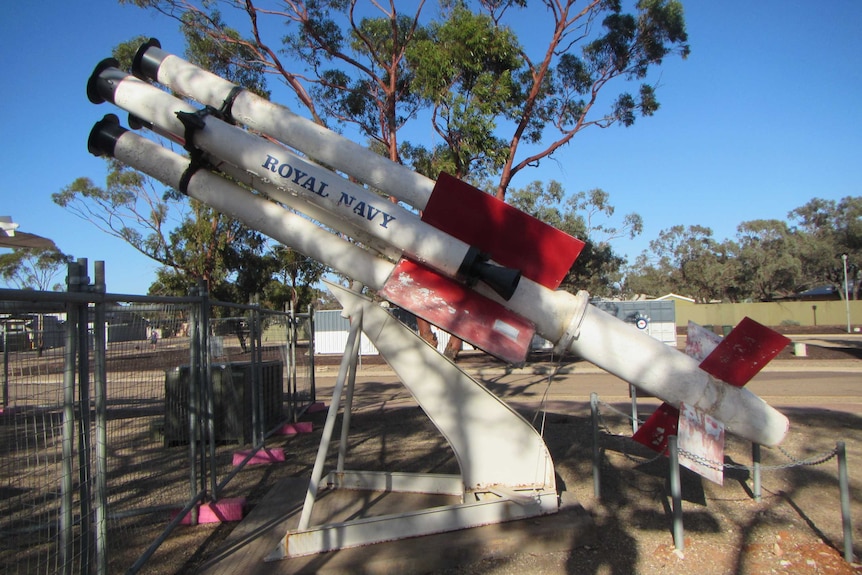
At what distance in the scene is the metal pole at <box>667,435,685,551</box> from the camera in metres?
4.05

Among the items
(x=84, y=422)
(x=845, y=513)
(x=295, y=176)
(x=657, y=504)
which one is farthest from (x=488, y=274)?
(x=845, y=513)

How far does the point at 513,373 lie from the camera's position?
17.1m

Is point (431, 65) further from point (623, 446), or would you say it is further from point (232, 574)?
point (232, 574)

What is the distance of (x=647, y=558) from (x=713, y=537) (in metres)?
0.75

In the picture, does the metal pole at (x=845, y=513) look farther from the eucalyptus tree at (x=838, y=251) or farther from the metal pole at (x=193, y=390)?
the eucalyptus tree at (x=838, y=251)

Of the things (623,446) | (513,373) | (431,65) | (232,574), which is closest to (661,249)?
(513,373)

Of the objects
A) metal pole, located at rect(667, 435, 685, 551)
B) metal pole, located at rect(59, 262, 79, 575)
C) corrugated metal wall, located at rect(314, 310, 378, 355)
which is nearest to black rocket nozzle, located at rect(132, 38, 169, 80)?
metal pole, located at rect(59, 262, 79, 575)

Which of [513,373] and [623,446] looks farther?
[513,373]

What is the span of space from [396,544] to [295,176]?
2889mm

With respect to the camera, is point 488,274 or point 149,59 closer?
point 488,274

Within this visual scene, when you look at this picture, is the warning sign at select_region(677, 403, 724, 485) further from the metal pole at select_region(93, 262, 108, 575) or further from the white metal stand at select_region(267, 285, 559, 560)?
→ the metal pole at select_region(93, 262, 108, 575)

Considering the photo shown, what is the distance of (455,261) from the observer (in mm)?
4246

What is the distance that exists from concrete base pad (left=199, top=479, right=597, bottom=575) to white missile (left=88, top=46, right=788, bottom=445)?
51.1 inches

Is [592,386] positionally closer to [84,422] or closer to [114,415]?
[114,415]
